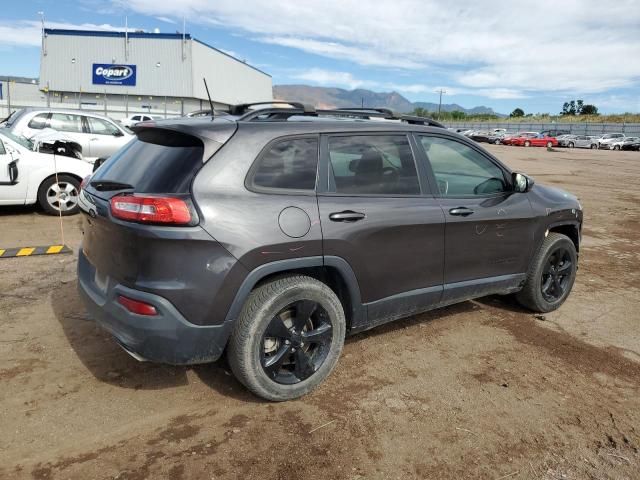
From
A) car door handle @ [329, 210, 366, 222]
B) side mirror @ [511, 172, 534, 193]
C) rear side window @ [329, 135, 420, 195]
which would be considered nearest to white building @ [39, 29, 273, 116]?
side mirror @ [511, 172, 534, 193]

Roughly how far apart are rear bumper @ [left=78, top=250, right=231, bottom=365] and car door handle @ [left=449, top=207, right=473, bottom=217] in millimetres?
1884

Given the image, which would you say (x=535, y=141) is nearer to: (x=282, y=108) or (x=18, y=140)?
(x=18, y=140)

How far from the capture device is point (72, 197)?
855 cm

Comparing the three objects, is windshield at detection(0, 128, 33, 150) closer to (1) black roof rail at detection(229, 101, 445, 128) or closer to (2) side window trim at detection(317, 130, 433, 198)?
(1) black roof rail at detection(229, 101, 445, 128)

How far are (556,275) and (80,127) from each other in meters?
11.7

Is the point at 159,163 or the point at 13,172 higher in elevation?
the point at 159,163

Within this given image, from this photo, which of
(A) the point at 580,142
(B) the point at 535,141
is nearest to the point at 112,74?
(B) the point at 535,141

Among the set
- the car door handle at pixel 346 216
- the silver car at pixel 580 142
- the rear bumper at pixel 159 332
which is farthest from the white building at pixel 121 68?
the rear bumper at pixel 159 332

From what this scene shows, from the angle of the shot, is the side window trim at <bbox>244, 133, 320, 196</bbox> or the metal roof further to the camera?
the metal roof

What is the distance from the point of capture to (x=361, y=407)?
10.4ft

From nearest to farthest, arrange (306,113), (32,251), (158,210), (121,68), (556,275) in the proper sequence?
(158,210), (306,113), (556,275), (32,251), (121,68)

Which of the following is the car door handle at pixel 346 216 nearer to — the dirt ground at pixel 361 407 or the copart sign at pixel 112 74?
the dirt ground at pixel 361 407

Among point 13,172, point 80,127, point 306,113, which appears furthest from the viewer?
point 80,127

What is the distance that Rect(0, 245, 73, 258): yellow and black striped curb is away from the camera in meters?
6.21
